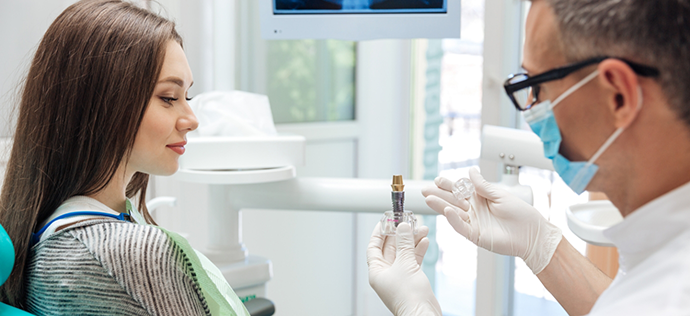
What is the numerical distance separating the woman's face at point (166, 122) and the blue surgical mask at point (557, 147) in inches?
25.6

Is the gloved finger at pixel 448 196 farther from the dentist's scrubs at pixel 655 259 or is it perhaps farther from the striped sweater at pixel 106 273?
the striped sweater at pixel 106 273

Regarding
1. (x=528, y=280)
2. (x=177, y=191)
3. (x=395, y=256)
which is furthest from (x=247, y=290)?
(x=528, y=280)

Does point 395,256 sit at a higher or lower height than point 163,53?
lower

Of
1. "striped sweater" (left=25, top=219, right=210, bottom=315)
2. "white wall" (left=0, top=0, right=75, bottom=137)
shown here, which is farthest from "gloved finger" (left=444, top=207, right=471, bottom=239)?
"white wall" (left=0, top=0, right=75, bottom=137)

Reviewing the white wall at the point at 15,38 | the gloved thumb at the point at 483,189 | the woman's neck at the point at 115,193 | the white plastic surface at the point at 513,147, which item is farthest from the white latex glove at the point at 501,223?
the white wall at the point at 15,38

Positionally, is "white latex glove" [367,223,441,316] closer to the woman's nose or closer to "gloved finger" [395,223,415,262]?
"gloved finger" [395,223,415,262]

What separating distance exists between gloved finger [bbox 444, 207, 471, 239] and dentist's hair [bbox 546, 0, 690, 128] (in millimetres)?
541

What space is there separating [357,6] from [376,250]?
97 centimetres

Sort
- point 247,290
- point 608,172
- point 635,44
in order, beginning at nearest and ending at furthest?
point 635,44, point 608,172, point 247,290

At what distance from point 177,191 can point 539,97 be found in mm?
1627

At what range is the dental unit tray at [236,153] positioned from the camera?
1597 mm

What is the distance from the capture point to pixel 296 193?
5.60 ft

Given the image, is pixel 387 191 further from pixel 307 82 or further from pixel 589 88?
pixel 307 82

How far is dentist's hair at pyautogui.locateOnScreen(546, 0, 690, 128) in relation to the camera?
0.64 metres
